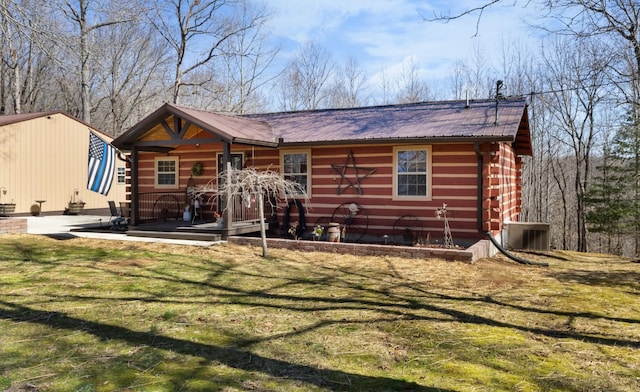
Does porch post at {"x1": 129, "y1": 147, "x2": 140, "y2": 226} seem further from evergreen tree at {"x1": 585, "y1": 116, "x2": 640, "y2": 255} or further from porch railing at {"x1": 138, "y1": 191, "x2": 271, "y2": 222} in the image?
evergreen tree at {"x1": 585, "y1": 116, "x2": 640, "y2": 255}

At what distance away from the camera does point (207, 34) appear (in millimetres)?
27297

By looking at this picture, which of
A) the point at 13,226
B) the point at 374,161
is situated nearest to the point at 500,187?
the point at 374,161

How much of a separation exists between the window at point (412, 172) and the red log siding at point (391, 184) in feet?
0.49

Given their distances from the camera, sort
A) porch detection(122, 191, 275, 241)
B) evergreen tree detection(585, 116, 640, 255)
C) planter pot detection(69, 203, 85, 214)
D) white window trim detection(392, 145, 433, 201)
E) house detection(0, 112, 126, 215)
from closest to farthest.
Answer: white window trim detection(392, 145, 433, 201), porch detection(122, 191, 275, 241), evergreen tree detection(585, 116, 640, 255), house detection(0, 112, 126, 215), planter pot detection(69, 203, 85, 214)

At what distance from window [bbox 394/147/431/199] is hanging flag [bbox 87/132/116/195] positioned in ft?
28.8

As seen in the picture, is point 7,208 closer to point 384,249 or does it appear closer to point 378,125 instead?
point 378,125

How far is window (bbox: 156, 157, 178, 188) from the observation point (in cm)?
1434

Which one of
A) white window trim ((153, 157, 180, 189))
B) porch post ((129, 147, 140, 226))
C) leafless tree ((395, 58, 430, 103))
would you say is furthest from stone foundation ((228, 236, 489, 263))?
leafless tree ((395, 58, 430, 103))

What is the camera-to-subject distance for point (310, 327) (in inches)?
188

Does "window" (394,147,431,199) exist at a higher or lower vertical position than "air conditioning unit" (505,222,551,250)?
higher

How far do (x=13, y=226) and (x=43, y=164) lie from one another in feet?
23.8

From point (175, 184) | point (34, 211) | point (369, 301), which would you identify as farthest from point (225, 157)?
point (34, 211)

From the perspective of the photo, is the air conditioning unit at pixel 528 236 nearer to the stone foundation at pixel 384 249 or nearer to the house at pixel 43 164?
the stone foundation at pixel 384 249

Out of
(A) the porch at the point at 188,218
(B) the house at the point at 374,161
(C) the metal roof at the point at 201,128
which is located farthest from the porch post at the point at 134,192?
(C) the metal roof at the point at 201,128
